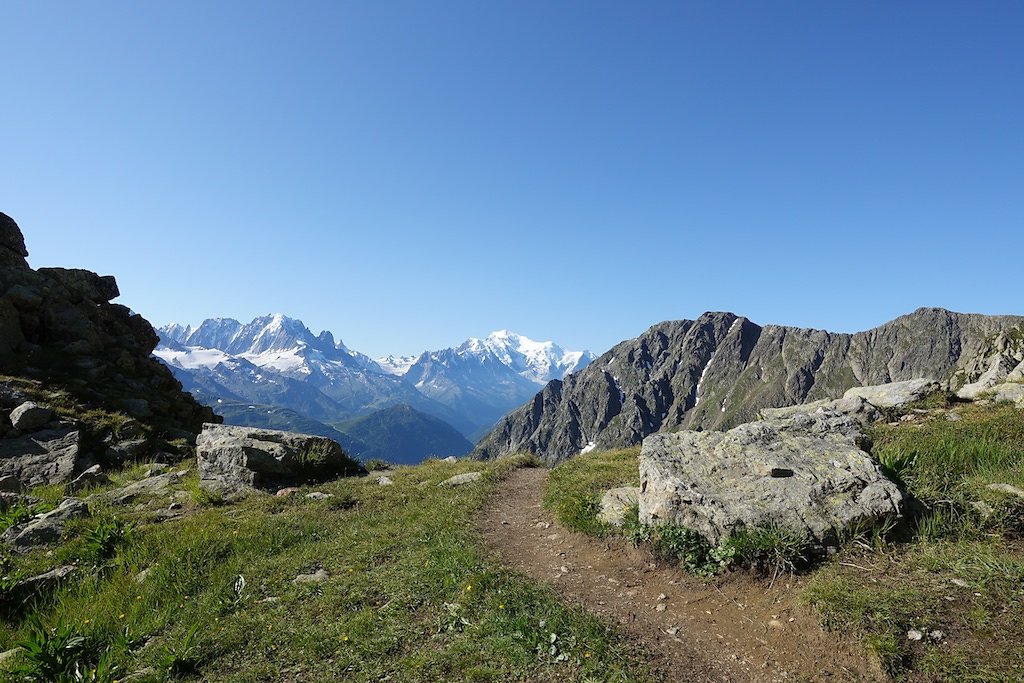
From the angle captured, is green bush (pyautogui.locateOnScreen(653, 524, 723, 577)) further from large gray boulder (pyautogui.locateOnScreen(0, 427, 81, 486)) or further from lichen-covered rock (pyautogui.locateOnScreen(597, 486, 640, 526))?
large gray boulder (pyautogui.locateOnScreen(0, 427, 81, 486))

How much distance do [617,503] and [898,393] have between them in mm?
16170

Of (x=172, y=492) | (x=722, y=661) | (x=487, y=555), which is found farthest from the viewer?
(x=172, y=492)

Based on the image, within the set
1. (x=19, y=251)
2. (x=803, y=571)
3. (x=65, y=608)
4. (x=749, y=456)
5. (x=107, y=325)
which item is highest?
(x=19, y=251)

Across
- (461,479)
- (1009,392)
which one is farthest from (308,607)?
(1009,392)

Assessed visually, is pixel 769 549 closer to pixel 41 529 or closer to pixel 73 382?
pixel 41 529

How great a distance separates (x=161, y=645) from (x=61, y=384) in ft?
84.6

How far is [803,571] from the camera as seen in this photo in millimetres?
9891

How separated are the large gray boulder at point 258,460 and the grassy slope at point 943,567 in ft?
40.5

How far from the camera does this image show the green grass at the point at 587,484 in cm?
1426

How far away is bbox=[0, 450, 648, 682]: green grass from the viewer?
8359mm

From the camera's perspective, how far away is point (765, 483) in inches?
464

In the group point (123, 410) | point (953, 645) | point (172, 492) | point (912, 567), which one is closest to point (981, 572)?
point (912, 567)

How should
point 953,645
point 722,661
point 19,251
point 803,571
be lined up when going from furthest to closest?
point 19,251
point 803,571
point 722,661
point 953,645

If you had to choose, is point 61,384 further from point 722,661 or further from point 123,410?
point 722,661
